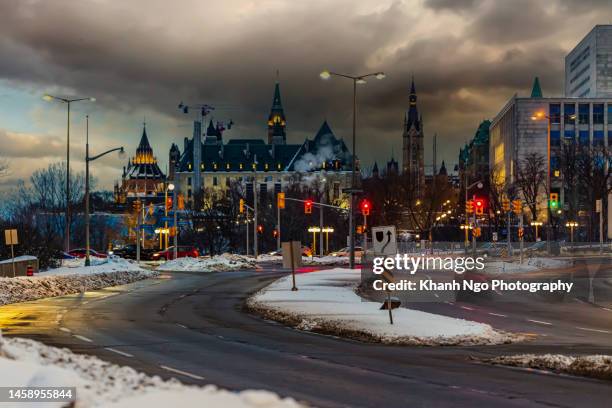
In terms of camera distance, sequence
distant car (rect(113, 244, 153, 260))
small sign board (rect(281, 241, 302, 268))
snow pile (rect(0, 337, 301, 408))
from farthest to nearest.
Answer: distant car (rect(113, 244, 153, 260))
small sign board (rect(281, 241, 302, 268))
snow pile (rect(0, 337, 301, 408))

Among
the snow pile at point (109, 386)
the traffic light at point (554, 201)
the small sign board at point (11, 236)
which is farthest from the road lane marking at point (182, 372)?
the traffic light at point (554, 201)

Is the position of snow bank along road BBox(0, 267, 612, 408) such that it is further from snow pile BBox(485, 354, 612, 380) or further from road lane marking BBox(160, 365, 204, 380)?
snow pile BBox(485, 354, 612, 380)

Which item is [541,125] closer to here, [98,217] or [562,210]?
[562,210]

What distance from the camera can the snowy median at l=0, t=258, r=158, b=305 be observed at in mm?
34156

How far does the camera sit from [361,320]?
899 inches

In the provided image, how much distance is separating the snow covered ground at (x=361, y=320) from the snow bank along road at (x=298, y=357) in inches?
29.3

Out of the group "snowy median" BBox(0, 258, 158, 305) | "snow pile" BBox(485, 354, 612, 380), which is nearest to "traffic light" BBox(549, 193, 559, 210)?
"snowy median" BBox(0, 258, 158, 305)

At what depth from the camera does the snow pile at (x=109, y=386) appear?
842 cm

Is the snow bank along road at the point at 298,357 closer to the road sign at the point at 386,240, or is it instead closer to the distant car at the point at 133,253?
the road sign at the point at 386,240

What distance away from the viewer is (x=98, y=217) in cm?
14775

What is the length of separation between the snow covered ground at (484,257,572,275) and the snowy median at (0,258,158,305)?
2355cm

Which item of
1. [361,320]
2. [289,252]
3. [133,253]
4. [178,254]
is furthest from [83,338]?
[133,253]

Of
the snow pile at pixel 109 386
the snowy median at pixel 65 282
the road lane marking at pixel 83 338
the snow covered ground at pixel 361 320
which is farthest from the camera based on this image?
the snowy median at pixel 65 282

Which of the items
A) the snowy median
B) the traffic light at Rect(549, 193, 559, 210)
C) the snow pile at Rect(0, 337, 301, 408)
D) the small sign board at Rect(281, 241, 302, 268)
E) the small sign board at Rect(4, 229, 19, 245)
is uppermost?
the traffic light at Rect(549, 193, 559, 210)
